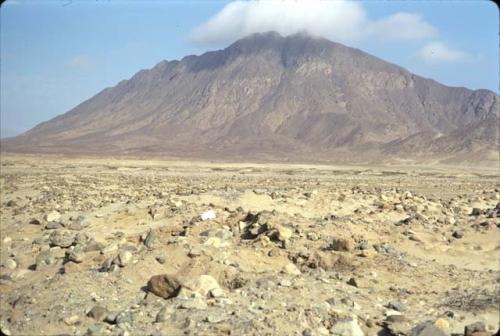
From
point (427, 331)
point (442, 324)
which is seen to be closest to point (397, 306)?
point (442, 324)

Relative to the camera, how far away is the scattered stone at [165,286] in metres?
7.33

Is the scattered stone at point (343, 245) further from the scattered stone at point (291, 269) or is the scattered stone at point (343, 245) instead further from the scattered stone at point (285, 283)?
the scattered stone at point (285, 283)

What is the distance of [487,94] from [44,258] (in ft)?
632

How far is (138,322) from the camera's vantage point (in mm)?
6605

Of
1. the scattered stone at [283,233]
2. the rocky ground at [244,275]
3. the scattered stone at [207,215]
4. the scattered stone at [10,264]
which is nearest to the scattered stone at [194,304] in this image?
the rocky ground at [244,275]

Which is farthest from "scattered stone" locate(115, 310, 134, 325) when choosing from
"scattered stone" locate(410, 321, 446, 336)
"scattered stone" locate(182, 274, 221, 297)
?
"scattered stone" locate(410, 321, 446, 336)

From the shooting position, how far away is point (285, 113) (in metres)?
155

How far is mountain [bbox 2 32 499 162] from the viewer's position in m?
118

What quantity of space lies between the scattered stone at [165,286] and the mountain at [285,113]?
322 ft

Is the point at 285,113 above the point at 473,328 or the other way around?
above

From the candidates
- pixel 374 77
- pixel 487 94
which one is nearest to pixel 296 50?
pixel 374 77

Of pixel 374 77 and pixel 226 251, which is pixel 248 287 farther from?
pixel 374 77

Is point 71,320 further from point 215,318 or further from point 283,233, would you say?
point 283,233

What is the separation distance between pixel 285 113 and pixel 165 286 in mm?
148828
